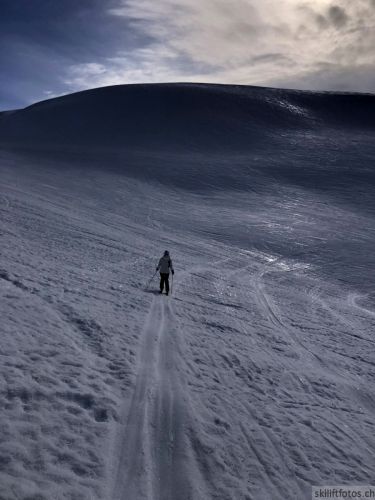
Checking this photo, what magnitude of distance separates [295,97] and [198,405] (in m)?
85.1

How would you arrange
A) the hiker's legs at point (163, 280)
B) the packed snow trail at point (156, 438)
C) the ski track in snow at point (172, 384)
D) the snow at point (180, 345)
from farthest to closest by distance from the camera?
1. the hiker's legs at point (163, 280)
2. the snow at point (180, 345)
3. the ski track in snow at point (172, 384)
4. the packed snow trail at point (156, 438)

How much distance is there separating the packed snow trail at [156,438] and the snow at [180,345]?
0.03 meters

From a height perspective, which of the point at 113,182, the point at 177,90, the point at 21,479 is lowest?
the point at 21,479

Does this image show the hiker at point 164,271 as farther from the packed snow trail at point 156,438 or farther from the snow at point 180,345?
the packed snow trail at point 156,438

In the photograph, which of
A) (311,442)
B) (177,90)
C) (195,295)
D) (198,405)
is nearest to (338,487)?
(311,442)

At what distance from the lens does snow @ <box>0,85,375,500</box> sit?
571 centimetres

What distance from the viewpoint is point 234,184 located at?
42.7 m

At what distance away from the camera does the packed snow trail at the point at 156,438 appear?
5.30 metres

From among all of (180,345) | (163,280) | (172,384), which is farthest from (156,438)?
(163,280)

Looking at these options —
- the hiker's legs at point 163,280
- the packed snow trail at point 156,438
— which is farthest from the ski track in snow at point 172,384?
the hiker's legs at point 163,280

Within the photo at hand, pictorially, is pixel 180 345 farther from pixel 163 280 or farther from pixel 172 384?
pixel 163 280

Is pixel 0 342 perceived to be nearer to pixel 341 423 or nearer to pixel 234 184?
pixel 341 423

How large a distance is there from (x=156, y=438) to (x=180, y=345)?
→ 3615 millimetres

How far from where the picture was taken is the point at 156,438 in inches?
242
